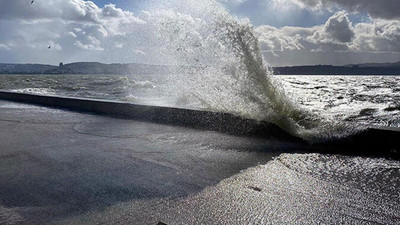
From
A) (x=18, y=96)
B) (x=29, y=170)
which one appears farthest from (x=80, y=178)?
(x=18, y=96)

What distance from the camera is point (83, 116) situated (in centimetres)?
602

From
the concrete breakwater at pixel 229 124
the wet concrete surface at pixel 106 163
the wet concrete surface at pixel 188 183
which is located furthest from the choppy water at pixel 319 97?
the wet concrete surface at pixel 106 163

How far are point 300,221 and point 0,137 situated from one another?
3.82m

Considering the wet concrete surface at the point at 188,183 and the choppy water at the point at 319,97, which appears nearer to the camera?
the wet concrete surface at the point at 188,183

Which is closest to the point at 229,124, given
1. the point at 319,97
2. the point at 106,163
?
the point at 106,163

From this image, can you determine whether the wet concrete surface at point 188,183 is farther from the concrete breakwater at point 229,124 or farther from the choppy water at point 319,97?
the choppy water at point 319,97

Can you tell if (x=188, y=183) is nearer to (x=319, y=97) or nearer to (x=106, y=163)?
(x=106, y=163)

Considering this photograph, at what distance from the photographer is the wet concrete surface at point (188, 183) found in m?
1.72

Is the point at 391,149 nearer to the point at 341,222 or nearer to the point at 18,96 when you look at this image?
the point at 341,222

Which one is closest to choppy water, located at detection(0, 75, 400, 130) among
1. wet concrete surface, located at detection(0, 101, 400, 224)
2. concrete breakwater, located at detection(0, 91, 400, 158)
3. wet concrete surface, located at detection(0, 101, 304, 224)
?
concrete breakwater, located at detection(0, 91, 400, 158)

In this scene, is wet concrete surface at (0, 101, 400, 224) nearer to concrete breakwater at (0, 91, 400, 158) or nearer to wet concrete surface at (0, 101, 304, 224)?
wet concrete surface at (0, 101, 304, 224)

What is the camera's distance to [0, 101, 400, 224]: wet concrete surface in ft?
5.63

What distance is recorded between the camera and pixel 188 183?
7.33 ft

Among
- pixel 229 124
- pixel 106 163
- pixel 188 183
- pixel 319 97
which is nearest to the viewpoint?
pixel 188 183
